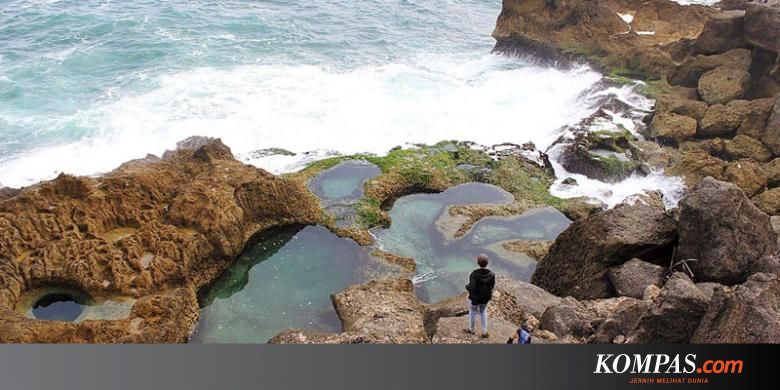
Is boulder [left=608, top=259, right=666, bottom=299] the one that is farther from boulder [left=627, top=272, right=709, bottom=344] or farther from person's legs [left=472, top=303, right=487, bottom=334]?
person's legs [left=472, top=303, right=487, bottom=334]

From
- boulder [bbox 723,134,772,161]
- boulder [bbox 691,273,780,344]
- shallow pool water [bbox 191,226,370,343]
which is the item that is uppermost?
boulder [bbox 691,273,780,344]

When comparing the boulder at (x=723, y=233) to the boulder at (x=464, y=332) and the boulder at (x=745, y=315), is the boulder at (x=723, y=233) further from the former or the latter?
the boulder at (x=464, y=332)

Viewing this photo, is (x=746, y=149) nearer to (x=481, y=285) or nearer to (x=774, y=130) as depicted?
(x=774, y=130)

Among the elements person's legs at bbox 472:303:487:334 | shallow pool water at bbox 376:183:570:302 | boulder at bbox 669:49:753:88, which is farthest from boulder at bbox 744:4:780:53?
person's legs at bbox 472:303:487:334

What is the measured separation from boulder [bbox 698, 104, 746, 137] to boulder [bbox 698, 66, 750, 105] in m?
1.90

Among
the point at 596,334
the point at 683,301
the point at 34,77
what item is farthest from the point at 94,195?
the point at 34,77

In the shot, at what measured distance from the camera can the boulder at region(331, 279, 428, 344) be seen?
604 inches

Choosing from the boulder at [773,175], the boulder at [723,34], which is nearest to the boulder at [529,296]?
the boulder at [773,175]

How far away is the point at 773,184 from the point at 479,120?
1406cm

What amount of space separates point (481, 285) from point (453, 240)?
34.1ft

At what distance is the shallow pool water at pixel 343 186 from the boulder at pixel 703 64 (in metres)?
18.6

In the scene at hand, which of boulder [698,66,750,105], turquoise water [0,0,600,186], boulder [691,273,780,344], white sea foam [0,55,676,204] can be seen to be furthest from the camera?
turquoise water [0,0,600,186]

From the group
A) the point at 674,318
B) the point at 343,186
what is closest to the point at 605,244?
the point at 674,318

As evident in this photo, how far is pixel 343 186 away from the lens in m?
24.9
